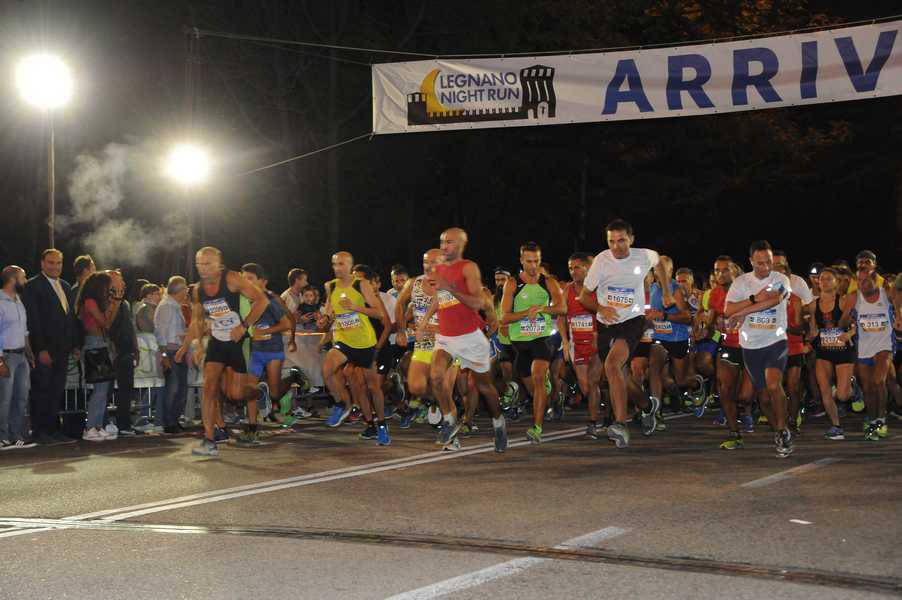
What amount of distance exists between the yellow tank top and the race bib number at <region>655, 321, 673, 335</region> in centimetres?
487

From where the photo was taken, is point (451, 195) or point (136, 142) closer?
point (136, 142)

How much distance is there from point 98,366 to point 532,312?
4.94 metres

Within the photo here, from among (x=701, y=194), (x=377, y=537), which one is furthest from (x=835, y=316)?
(x=701, y=194)

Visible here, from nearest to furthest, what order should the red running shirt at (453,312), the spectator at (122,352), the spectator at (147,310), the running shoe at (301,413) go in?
the red running shirt at (453,312) → the spectator at (122,352) → the spectator at (147,310) → the running shoe at (301,413)

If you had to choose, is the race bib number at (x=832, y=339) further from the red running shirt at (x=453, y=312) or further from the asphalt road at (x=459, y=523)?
the red running shirt at (x=453, y=312)

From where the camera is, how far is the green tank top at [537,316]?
1371 cm

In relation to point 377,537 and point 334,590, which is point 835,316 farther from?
point 334,590

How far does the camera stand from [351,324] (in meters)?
13.5

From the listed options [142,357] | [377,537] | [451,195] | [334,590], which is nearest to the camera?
[334,590]

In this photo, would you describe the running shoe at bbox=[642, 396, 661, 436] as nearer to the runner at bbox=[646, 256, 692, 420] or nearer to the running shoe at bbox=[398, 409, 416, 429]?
the runner at bbox=[646, 256, 692, 420]

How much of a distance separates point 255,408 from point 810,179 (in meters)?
28.9

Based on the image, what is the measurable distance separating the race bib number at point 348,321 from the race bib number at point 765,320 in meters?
4.27

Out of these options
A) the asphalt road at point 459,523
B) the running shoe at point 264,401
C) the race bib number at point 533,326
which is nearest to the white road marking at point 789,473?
the asphalt road at point 459,523

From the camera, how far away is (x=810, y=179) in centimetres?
3866
